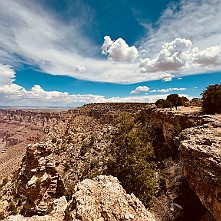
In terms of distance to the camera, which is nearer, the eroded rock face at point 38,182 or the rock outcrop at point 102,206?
the rock outcrop at point 102,206

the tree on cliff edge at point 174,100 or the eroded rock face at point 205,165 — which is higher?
the tree on cliff edge at point 174,100

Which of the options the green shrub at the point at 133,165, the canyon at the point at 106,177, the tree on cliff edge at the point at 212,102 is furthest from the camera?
the green shrub at the point at 133,165

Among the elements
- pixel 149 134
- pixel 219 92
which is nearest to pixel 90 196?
pixel 219 92

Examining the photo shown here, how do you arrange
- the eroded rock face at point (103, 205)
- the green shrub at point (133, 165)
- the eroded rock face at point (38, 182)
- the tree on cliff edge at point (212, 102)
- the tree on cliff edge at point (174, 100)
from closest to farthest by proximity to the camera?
the eroded rock face at point (103, 205) → the tree on cliff edge at point (212, 102) → the green shrub at point (133, 165) → the eroded rock face at point (38, 182) → the tree on cliff edge at point (174, 100)

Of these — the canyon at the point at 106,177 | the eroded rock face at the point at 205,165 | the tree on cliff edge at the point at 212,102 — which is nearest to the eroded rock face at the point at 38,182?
the canyon at the point at 106,177

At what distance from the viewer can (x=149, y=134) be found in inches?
1192

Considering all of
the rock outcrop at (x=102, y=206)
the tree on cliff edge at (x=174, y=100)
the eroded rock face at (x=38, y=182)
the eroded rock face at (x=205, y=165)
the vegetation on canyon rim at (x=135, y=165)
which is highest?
the tree on cliff edge at (x=174, y=100)

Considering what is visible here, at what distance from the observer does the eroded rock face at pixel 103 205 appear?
428 inches

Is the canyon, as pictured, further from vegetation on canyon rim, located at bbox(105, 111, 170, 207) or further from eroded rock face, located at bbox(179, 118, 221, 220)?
vegetation on canyon rim, located at bbox(105, 111, 170, 207)

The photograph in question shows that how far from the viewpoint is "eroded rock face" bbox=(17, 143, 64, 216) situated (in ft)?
93.7

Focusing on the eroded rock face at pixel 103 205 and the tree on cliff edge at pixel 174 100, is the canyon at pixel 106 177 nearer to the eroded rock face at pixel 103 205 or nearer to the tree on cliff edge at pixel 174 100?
the eroded rock face at pixel 103 205

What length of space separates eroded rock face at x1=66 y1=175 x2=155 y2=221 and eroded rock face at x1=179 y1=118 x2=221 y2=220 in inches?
132

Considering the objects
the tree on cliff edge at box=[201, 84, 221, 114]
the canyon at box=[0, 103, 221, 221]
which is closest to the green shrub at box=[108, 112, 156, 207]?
the canyon at box=[0, 103, 221, 221]

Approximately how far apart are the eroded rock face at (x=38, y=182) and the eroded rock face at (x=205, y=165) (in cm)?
2008
